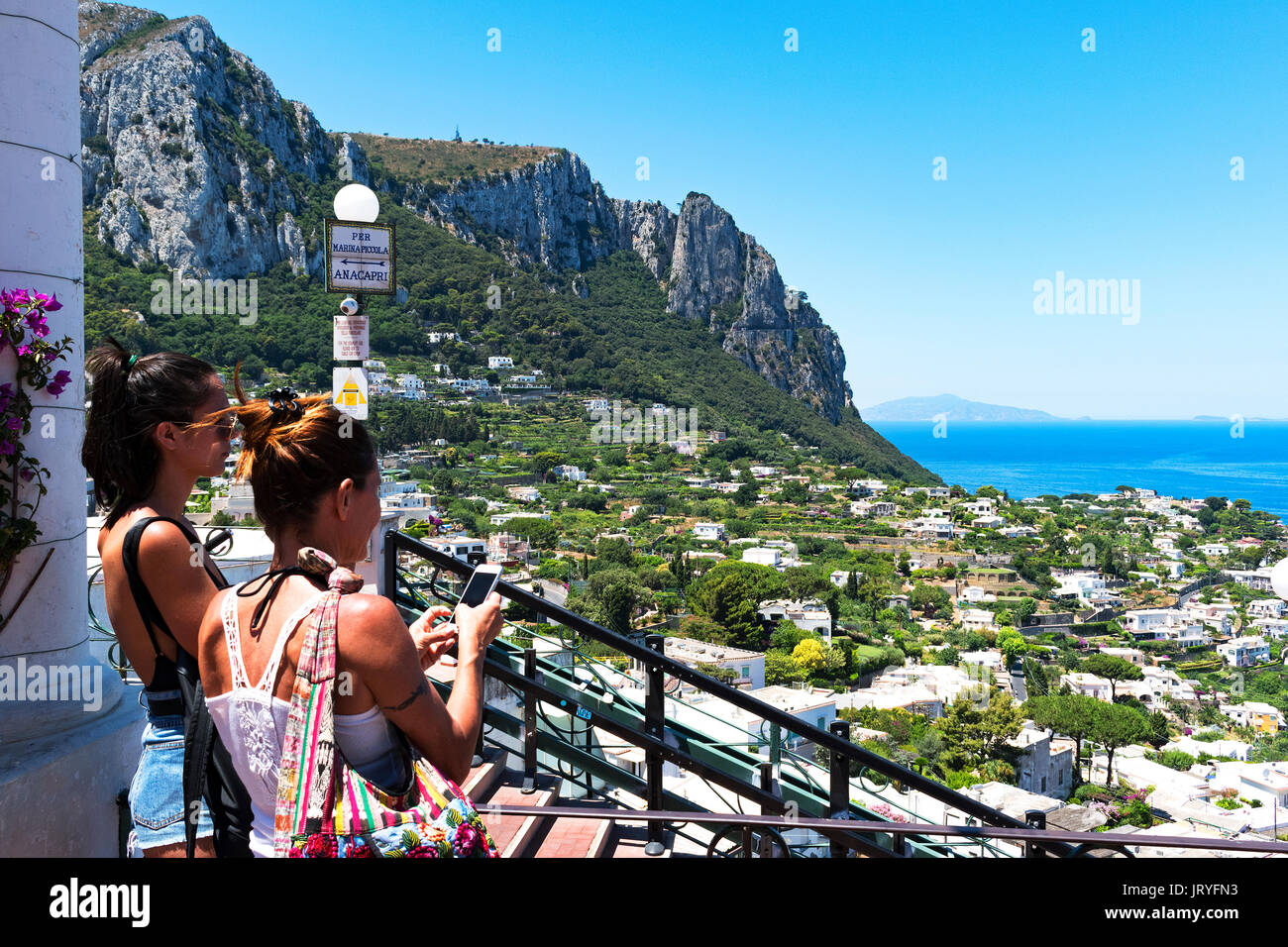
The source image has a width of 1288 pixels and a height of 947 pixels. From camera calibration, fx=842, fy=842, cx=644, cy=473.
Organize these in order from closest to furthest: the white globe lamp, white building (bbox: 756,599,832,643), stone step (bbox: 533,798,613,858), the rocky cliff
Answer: stone step (bbox: 533,798,613,858) → the white globe lamp → white building (bbox: 756,599,832,643) → the rocky cliff

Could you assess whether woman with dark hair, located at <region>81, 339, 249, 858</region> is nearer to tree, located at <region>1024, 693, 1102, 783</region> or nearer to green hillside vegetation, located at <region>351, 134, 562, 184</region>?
tree, located at <region>1024, 693, 1102, 783</region>

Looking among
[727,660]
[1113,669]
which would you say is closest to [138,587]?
[727,660]

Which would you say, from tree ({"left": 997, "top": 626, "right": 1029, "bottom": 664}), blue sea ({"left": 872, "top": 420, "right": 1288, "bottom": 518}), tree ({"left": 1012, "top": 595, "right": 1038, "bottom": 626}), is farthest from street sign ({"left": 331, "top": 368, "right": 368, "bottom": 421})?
blue sea ({"left": 872, "top": 420, "right": 1288, "bottom": 518})

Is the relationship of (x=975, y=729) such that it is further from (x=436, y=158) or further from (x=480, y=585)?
(x=436, y=158)

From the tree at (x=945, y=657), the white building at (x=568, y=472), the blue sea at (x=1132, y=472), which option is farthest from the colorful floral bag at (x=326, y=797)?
the blue sea at (x=1132, y=472)

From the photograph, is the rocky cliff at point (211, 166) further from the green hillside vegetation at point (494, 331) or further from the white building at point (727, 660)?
the white building at point (727, 660)

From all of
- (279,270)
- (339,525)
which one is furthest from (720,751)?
(279,270)

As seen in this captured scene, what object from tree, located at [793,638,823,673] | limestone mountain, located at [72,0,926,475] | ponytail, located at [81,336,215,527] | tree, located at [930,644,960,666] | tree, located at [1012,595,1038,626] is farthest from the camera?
limestone mountain, located at [72,0,926,475]
